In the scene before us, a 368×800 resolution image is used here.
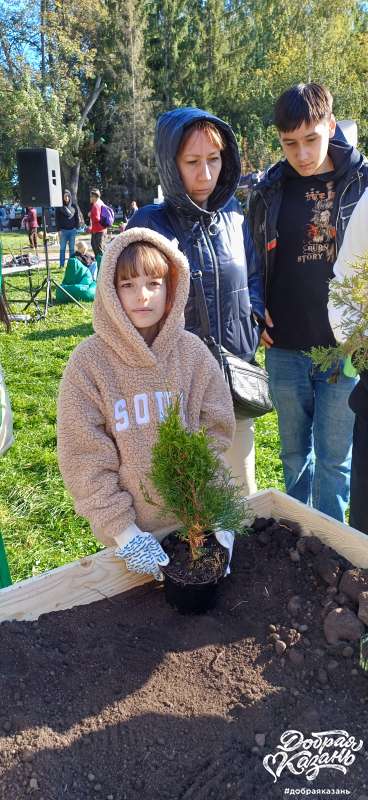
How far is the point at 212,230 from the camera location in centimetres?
245

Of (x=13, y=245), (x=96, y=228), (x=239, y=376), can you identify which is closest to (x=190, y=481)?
(x=239, y=376)

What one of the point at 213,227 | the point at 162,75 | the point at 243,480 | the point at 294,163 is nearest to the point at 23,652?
the point at 243,480

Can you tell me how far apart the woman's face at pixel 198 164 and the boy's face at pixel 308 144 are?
A: 356 millimetres

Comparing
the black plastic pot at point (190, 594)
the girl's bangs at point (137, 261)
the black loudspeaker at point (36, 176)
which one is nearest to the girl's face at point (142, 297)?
the girl's bangs at point (137, 261)

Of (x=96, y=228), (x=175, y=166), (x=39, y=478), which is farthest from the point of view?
(x=96, y=228)

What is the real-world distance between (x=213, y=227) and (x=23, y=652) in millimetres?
1660

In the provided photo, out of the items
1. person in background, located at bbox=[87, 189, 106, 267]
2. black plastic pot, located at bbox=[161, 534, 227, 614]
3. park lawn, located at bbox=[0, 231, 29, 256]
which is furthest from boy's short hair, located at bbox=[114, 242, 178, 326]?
park lawn, located at bbox=[0, 231, 29, 256]

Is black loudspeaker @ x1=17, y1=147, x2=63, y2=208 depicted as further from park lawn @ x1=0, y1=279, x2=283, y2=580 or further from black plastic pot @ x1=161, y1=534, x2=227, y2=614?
black plastic pot @ x1=161, y1=534, x2=227, y2=614

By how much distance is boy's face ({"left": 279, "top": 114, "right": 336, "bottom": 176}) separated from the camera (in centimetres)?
252

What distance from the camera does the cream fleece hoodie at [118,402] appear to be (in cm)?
189

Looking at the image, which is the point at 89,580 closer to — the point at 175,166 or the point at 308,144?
the point at 175,166

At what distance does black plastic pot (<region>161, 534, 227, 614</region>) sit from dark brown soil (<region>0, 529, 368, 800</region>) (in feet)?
0.12

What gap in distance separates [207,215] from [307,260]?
56 centimetres

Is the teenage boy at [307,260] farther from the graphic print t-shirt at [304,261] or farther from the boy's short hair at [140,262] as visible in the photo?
the boy's short hair at [140,262]
